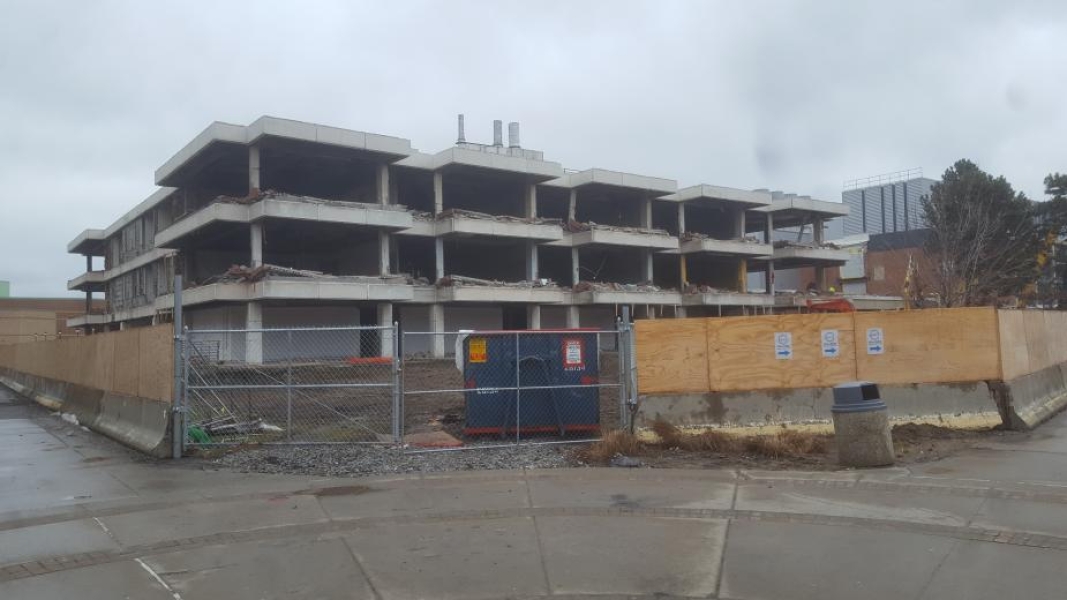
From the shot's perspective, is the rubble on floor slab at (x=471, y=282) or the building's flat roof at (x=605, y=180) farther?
the building's flat roof at (x=605, y=180)

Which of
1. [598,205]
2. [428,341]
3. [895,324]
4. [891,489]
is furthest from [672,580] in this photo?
[598,205]

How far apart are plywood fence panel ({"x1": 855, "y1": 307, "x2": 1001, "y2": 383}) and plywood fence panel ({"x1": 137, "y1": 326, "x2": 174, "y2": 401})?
10.6 meters

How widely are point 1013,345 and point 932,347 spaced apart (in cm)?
186

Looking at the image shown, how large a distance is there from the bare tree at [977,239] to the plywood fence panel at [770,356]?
874 inches

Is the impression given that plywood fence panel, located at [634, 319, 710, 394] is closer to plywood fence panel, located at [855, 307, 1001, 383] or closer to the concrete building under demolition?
plywood fence panel, located at [855, 307, 1001, 383]

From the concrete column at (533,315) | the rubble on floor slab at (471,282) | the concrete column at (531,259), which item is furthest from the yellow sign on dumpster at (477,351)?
the concrete column at (531,259)

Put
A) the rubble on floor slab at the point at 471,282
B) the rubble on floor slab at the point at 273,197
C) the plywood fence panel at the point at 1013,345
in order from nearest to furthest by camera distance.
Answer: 1. the plywood fence panel at the point at 1013,345
2. the rubble on floor slab at the point at 273,197
3. the rubble on floor slab at the point at 471,282

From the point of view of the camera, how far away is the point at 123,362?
1443cm

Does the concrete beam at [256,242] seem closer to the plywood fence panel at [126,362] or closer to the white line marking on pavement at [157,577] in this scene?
the plywood fence panel at [126,362]

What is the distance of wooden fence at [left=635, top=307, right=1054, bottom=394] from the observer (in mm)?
12258

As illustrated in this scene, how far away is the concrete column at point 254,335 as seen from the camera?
35197 millimetres

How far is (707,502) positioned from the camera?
823cm

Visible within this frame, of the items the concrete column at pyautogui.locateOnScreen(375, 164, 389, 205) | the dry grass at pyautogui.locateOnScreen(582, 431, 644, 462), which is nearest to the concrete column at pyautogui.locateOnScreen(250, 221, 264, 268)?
the concrete column at pyautogui.locateOnScreen(375, 164, 389, 205)

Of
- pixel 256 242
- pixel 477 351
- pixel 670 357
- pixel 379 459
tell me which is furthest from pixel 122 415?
pixel 256 242
